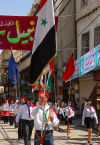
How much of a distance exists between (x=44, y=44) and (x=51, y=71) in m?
8.90

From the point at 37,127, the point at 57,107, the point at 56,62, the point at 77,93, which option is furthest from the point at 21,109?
the point at 56,62

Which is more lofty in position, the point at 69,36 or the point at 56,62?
the point at 69,36

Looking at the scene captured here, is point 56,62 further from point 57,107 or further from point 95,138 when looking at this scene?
point 95,138

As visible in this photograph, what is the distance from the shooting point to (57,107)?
1534 cm

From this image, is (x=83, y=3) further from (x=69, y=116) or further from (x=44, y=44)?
(x=44, y=44)

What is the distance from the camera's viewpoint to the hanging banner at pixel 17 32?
12.5m

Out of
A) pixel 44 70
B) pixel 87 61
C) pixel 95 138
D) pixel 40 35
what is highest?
pixel 87 61

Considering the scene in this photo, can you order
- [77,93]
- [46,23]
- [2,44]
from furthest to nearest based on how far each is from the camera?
[77,93]
[2,44]
[46,23]

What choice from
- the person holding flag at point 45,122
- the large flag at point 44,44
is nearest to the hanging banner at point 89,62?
the large flag at point 44,44

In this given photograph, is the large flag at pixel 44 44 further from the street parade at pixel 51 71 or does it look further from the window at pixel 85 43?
the window at pixel 85 43

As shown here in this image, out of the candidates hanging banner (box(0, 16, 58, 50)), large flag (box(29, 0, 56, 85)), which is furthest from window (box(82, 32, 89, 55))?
large flag (box(29, 0, 56, 85))

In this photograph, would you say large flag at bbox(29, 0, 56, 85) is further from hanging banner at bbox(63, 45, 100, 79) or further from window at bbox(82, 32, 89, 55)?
Result: window at bbox(82, 32, 89, 55)

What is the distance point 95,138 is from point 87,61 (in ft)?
18.8

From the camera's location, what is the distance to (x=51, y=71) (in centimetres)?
1445
